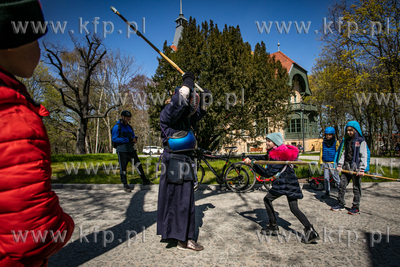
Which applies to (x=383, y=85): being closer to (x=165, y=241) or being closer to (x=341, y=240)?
(x=341, y=240)

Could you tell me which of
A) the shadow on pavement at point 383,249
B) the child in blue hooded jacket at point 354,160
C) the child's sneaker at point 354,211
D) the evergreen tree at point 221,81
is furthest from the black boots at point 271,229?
the evergreen tree at point 221,81

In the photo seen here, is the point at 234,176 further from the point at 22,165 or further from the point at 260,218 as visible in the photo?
the point at 22,165

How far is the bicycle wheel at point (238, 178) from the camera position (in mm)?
6805

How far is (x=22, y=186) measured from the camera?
0.91 metres

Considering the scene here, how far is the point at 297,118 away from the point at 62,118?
34.2m

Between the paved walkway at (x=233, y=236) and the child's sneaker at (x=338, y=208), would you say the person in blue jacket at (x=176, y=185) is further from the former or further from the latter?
the child's sneaker at (x=338, y=208)

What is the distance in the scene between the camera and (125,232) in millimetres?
3742

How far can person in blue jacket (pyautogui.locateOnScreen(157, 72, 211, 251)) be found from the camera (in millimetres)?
3104

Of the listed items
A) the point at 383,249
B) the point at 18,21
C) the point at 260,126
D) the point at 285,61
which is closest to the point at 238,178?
the point at 383,249

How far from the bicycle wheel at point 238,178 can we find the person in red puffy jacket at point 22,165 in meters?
6.06

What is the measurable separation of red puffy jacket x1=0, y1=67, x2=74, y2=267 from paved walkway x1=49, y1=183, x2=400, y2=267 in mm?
2136

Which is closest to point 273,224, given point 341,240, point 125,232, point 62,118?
point 341,240

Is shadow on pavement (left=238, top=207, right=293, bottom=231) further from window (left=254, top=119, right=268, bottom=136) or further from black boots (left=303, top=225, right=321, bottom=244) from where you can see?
window (left=254, top=119, right=268, bottom=136)

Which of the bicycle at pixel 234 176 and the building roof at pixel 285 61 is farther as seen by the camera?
the building roof at pixel 285 61
